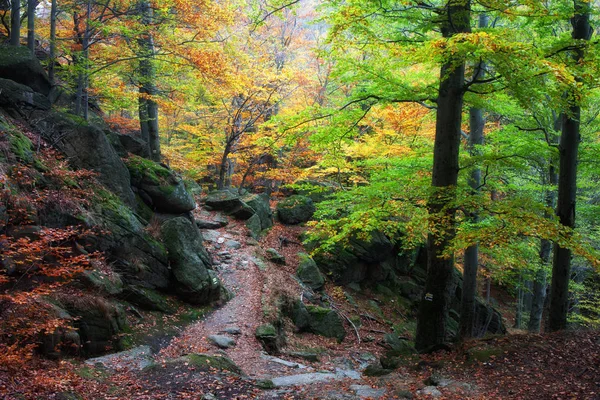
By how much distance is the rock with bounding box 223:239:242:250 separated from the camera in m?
14.3

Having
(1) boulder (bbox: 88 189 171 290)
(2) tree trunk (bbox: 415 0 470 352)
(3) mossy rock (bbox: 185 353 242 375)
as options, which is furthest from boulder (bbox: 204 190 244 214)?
(2) tree trunk (bbox: 415 0 470 352)

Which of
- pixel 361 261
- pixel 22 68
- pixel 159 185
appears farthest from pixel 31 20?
pixel 361 261

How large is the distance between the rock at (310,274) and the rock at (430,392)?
864 cm

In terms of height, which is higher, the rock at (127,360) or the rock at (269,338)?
the rock at (127,360)

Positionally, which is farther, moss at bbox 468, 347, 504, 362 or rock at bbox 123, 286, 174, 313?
rock at bbox 123, 286, 174, 313

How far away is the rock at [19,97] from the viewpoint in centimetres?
862

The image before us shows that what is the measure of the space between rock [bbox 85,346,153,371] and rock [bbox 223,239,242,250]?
7328 millimetres

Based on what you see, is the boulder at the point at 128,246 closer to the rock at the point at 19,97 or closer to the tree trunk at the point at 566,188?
the rock at the point at 19,97

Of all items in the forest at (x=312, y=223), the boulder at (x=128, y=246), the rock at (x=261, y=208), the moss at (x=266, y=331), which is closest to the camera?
the forest at (x=312, y=223)

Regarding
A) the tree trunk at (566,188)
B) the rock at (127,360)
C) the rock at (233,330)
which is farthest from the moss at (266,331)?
the tree trunk at (566,188)

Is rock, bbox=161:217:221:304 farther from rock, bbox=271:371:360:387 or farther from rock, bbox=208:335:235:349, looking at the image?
rock, bbox=271:371:360:387

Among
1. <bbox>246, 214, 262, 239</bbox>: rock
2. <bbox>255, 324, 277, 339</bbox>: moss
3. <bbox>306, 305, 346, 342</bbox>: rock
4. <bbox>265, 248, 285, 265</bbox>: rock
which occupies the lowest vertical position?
<bbox>306, 305, 346, 342</bbox>: rock

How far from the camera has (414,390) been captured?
609 centimetres

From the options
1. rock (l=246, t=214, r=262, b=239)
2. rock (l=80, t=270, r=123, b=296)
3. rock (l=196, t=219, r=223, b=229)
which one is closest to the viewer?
rock (l=80, t=270, r=123, b=296)
